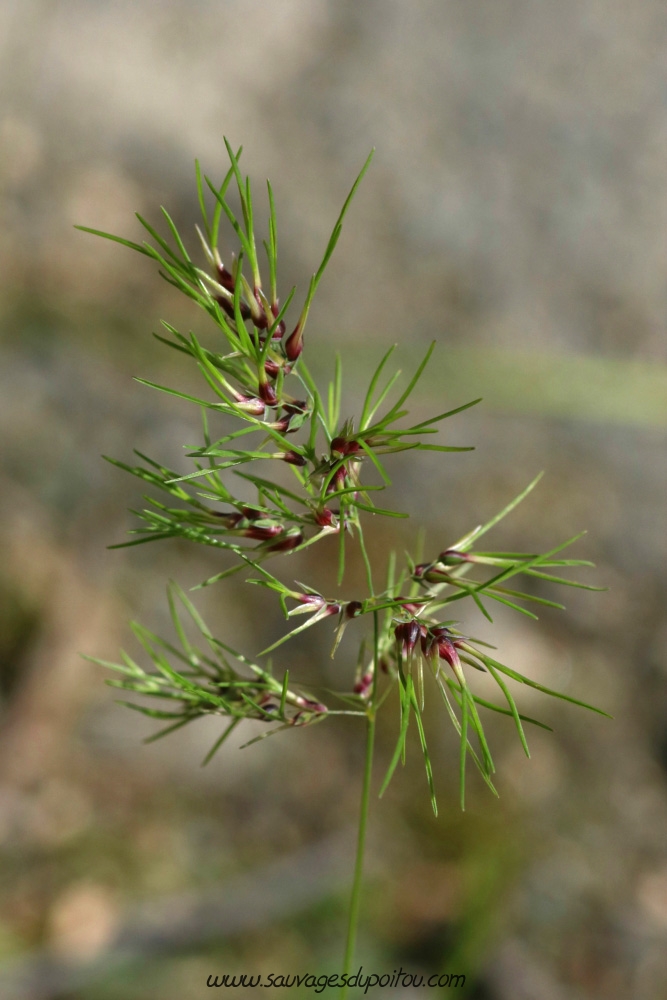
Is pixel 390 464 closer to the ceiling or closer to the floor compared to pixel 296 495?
closer to the ceiling

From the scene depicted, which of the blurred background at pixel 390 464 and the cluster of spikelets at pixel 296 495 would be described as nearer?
the cluster of spikelets at pixel 296 495

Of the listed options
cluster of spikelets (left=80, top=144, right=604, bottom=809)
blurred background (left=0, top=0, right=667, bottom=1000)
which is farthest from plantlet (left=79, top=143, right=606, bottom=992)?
blurred background (left=0, top=0, right=667, bottom=1000)

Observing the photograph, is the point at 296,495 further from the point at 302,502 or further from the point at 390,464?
the point at 390,464

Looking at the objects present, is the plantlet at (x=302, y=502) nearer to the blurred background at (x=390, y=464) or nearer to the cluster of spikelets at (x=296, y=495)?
the cluster of spikelets at (x=296, y=495)

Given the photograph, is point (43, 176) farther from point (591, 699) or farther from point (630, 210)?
point (591, 699)

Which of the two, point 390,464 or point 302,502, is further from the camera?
point 390,464

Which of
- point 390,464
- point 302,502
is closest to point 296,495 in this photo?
point 302,502

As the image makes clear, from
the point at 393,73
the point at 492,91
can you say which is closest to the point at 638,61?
the point at 492,91

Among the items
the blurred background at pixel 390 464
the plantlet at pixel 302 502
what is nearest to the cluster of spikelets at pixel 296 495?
the plantlet at pixel 302 502

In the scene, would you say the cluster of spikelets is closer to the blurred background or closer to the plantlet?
the plantlet
